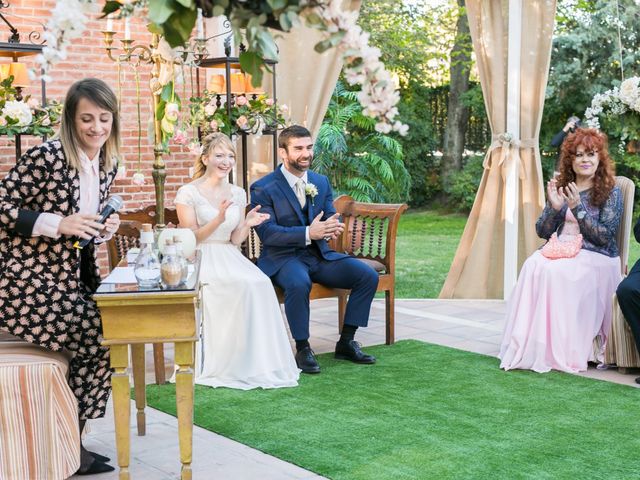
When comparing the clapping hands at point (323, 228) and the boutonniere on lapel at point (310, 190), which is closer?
the clapping hands at point (323, 228)

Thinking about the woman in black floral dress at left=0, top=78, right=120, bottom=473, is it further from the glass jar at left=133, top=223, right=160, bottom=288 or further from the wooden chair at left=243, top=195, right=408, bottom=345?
the wooden chair at left=243, top=195, right=408, bottom=345

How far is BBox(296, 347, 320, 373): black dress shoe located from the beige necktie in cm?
82

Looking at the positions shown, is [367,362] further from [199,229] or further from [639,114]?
[639,114]

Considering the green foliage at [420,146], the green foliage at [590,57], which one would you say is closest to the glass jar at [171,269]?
the green foliage at [590,57]

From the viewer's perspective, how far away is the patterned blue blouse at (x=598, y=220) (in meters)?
4.95

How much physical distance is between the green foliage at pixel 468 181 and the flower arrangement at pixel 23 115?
9162 millimetres

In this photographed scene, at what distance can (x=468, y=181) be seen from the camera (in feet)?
45.2

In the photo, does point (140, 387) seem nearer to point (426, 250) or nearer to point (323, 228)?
point (323, 228)

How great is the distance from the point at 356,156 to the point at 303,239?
23.9ft

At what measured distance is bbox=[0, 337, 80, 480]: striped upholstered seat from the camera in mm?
3100

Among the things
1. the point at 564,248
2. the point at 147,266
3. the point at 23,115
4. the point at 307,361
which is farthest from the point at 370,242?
the point at 147,266

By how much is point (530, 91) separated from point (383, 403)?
3.38m

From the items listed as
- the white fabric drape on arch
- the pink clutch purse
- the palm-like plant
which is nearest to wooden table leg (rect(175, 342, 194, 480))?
the pink clutch purse

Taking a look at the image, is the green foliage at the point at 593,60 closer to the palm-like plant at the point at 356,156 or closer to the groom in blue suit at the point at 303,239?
the palm-like plant at the point at 356,156
